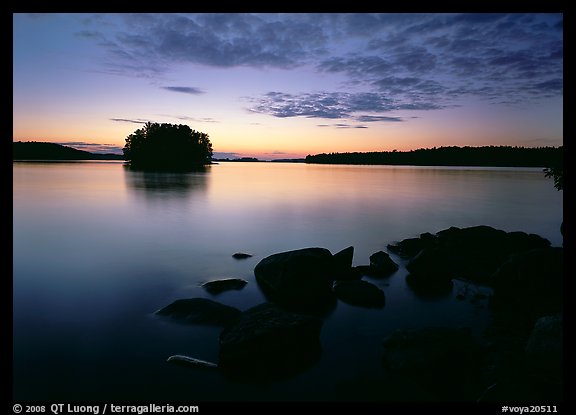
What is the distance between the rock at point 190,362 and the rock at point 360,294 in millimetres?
5020

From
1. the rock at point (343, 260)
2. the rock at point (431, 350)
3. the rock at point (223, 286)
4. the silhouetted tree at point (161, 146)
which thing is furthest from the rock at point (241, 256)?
the silhouetted tree at point (161, 146)

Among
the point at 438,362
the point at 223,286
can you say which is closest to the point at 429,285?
the point at 438,362

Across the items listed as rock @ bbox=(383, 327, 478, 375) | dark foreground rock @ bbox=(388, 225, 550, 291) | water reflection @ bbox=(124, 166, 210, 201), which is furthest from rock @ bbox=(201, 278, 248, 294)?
water reflection @ bbox=(124, 166, 210, 201)

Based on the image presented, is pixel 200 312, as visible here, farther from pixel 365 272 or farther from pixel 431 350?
pixel 365 272

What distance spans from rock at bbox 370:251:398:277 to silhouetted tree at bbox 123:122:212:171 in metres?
125

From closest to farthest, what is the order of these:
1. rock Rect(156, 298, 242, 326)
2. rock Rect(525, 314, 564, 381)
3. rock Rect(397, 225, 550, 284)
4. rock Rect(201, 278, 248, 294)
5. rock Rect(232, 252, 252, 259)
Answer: rock Rect(525, 314, 564, 381) < rock Rect(156, 298, 242, 326) < rock Rect(201, 278, 248, 294) < rock Rect(397, 225, 550, 284) < rock Rect(232, 252, 252, 259)

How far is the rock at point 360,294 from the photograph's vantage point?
10922 mm

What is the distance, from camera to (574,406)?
4.92m

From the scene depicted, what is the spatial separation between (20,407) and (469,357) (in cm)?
829

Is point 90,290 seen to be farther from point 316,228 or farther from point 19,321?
point 316,228

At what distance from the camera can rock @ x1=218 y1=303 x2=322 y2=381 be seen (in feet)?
24.0

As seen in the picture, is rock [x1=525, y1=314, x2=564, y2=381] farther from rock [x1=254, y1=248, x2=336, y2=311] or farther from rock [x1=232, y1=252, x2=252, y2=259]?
rock [x1=232, y1=252, x2=252, y2=259]

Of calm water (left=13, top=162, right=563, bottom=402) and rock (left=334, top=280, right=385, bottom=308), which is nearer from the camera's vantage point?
calm water (left=13, top=162, right=563, bottom=402)
